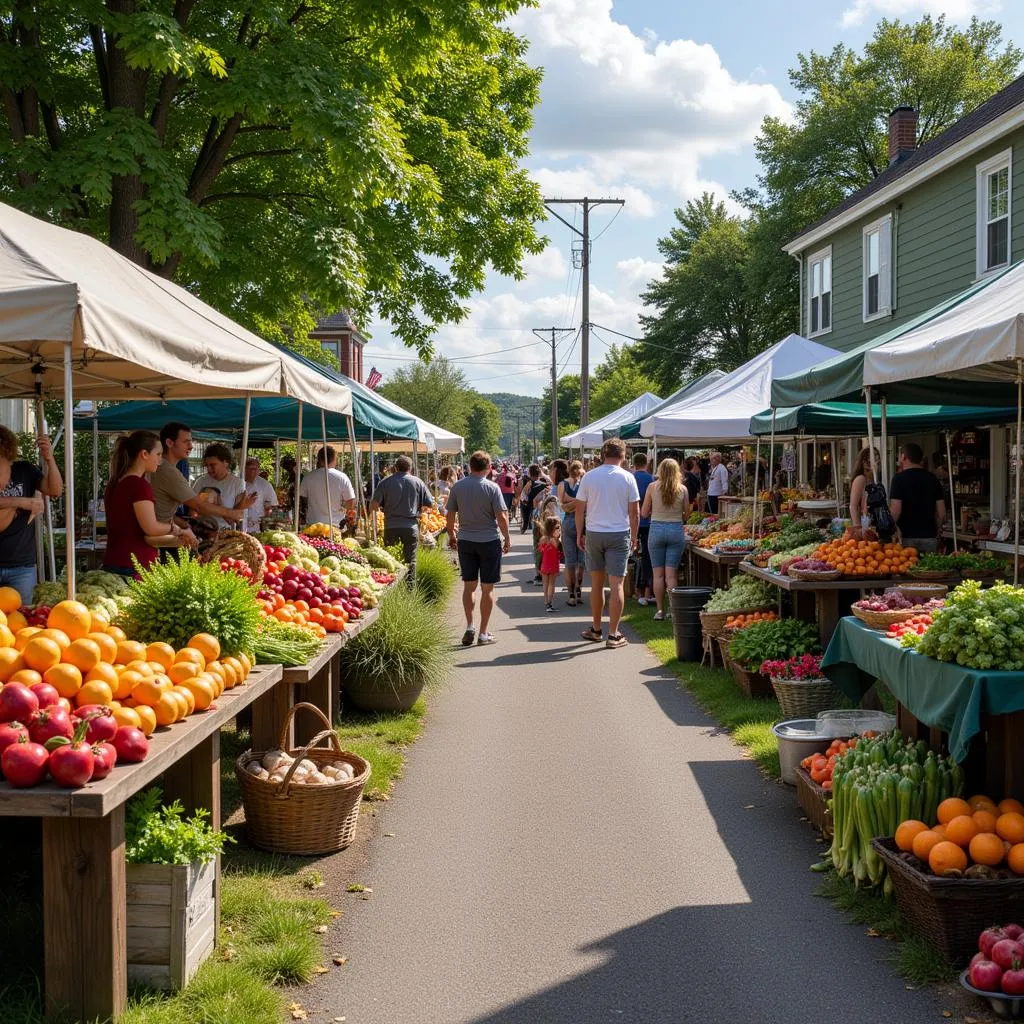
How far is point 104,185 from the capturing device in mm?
10742

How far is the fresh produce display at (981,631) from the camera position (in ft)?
16.0

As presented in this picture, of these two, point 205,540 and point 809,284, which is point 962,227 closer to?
point 809,284

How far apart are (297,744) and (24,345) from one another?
3.11 metres

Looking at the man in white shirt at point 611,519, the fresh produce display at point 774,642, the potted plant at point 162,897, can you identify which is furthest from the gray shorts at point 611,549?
the potted plant at point 162,897

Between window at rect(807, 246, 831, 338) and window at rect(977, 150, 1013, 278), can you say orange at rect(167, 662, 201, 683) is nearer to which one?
window at rect(977, 150, 1013, 278)

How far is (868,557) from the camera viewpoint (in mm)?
9438

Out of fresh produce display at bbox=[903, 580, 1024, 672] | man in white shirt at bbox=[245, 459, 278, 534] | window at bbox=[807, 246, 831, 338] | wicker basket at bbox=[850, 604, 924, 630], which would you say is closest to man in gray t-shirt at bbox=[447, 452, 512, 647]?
man in white shirt at bbox=[245, 459, 278, 534]

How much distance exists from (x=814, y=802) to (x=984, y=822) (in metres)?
1.49

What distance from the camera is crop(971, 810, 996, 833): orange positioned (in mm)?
4785

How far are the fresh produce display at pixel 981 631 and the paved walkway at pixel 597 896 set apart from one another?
133 centimetres

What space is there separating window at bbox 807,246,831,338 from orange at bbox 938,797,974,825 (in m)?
21.7

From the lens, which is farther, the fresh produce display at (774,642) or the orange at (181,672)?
the fresh produce display at (774,642)

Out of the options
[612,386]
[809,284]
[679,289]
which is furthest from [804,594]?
[612,386]

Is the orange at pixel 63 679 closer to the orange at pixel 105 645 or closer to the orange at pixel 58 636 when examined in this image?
the orange at pixel 58 636
